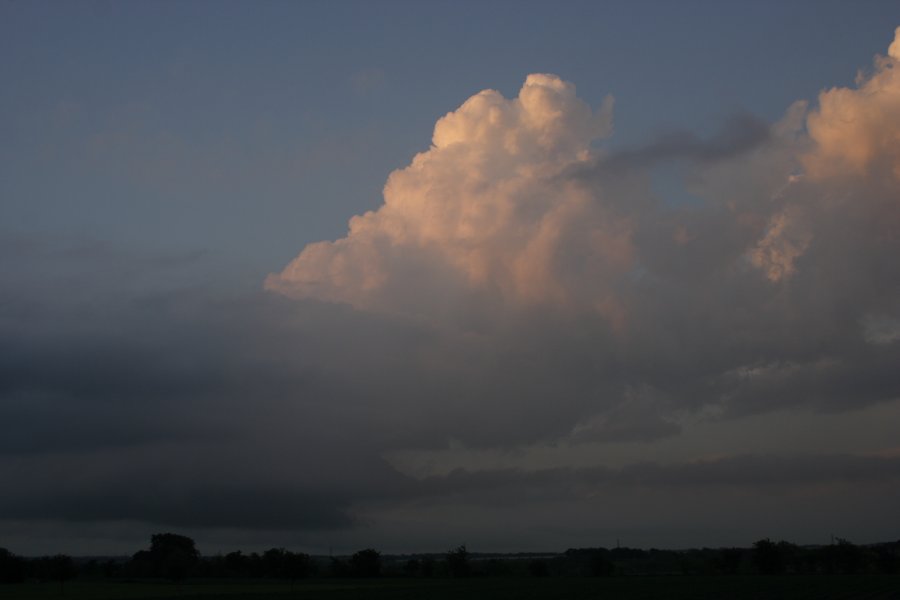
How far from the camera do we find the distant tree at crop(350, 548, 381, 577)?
19588 centimetres

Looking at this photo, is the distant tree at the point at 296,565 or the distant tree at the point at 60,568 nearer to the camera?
the distant tree at the point at 60,568

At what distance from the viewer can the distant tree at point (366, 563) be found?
643 ft

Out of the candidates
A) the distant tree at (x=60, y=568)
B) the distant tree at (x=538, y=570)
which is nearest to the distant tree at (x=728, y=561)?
the distant tree at (x=538, y=570)

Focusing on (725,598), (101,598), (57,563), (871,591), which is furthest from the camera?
(57,563)

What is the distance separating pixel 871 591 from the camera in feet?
305

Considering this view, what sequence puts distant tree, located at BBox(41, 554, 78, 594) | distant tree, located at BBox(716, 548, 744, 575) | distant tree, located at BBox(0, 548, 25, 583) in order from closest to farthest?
1. distant tree, located at BBox(41, 554, 78, 594)
2. distant tree, located at BBox(0, 548, 25, 583)
3. distant tree, located at BBox(716, 548, 744, 575)

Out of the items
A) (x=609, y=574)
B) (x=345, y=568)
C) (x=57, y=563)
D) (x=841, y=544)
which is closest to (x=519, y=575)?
(x=609, y=574)

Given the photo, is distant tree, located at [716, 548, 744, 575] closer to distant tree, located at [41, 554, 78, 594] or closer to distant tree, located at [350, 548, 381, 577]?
distant tree, located at [350, 548, 381, 577]

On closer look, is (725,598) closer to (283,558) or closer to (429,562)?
(283,558)

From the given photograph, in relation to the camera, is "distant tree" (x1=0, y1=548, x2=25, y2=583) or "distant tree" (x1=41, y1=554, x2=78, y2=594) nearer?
"distant tree" (x1=41, y1=554, x2=78, y2=594)

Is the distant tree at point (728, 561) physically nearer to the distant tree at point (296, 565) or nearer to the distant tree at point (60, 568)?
the distant tree at point (296, 565)

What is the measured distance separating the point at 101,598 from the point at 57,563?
33.4 m

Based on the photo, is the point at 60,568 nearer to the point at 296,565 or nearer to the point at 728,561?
the point at 296,565

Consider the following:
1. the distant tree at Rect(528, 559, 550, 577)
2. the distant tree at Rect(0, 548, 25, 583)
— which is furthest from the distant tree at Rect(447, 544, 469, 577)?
the distant tree at Rect(0, 548, 25, 583)
